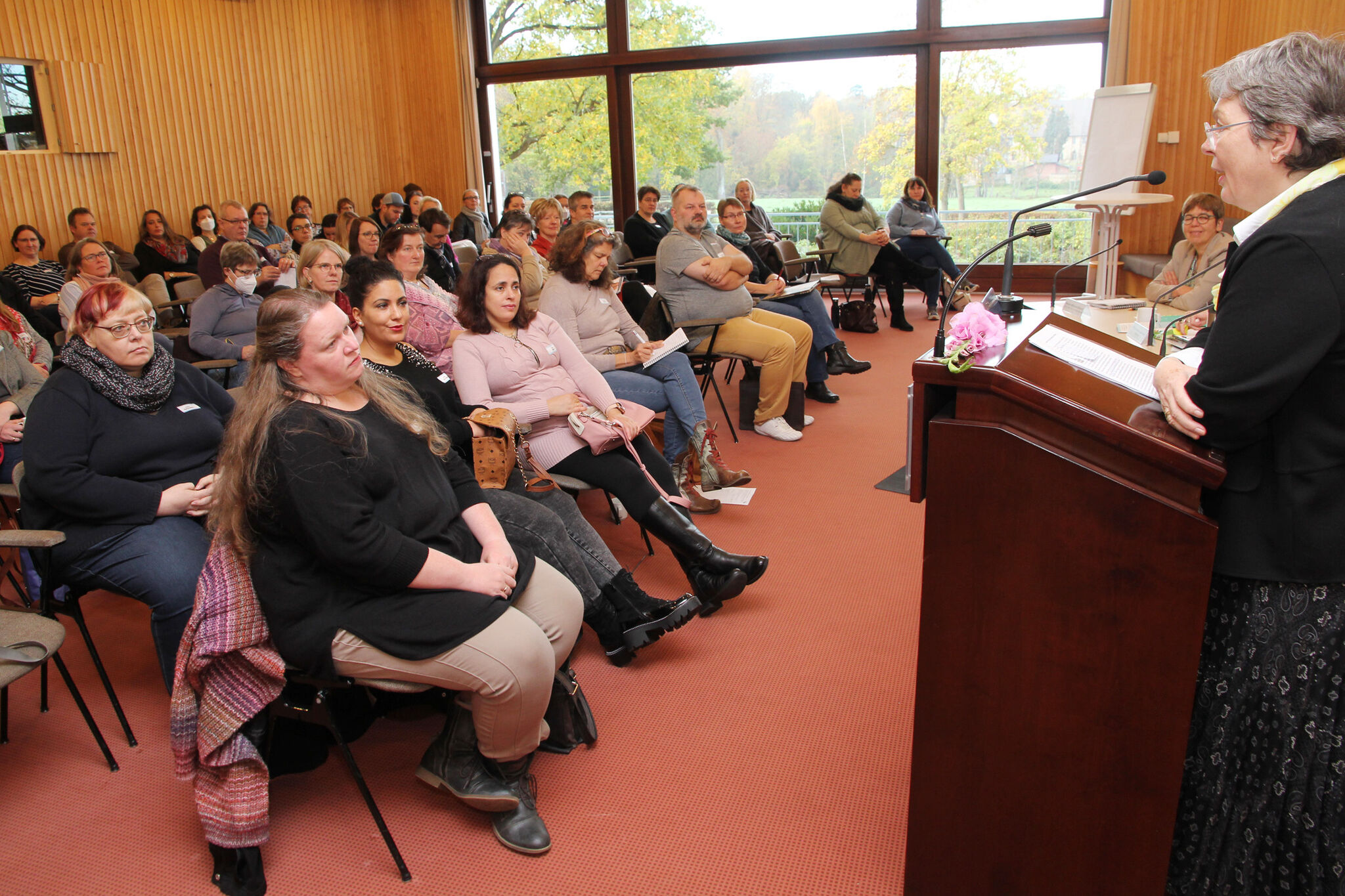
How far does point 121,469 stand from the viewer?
223cm

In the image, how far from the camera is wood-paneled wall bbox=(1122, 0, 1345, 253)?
7598 millimetres

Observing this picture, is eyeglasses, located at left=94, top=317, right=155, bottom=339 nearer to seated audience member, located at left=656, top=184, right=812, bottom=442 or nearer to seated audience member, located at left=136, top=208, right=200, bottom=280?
seated audience member, located at left=656, top=184, right=812, bottom=442

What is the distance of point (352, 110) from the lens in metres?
9.61

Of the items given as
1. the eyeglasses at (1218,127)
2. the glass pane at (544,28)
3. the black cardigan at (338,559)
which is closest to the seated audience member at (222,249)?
the black cardigan at (338,559)

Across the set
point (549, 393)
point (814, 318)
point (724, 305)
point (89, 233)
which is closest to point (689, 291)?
point (724, 305)

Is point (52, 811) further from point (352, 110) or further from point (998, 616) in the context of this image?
point (352, 110)

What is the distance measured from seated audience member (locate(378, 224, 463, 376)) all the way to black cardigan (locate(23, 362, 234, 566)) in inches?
41.0

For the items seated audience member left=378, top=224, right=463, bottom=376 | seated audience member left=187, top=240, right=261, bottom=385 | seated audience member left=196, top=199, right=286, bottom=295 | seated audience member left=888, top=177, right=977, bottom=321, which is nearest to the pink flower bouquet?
seated audience member left=378, top=224, right=463, bottom=376

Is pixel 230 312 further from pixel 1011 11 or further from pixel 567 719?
pixel 1011 11

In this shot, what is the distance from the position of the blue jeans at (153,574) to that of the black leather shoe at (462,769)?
72 cm

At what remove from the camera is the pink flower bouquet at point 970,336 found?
129cm

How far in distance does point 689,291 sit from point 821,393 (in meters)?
1.17

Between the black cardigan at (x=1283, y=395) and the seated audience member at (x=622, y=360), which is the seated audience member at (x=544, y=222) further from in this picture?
the black cardigan at (x=1283, y=395)

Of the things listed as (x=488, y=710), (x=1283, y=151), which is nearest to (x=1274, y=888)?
(x=1283, y=151)
